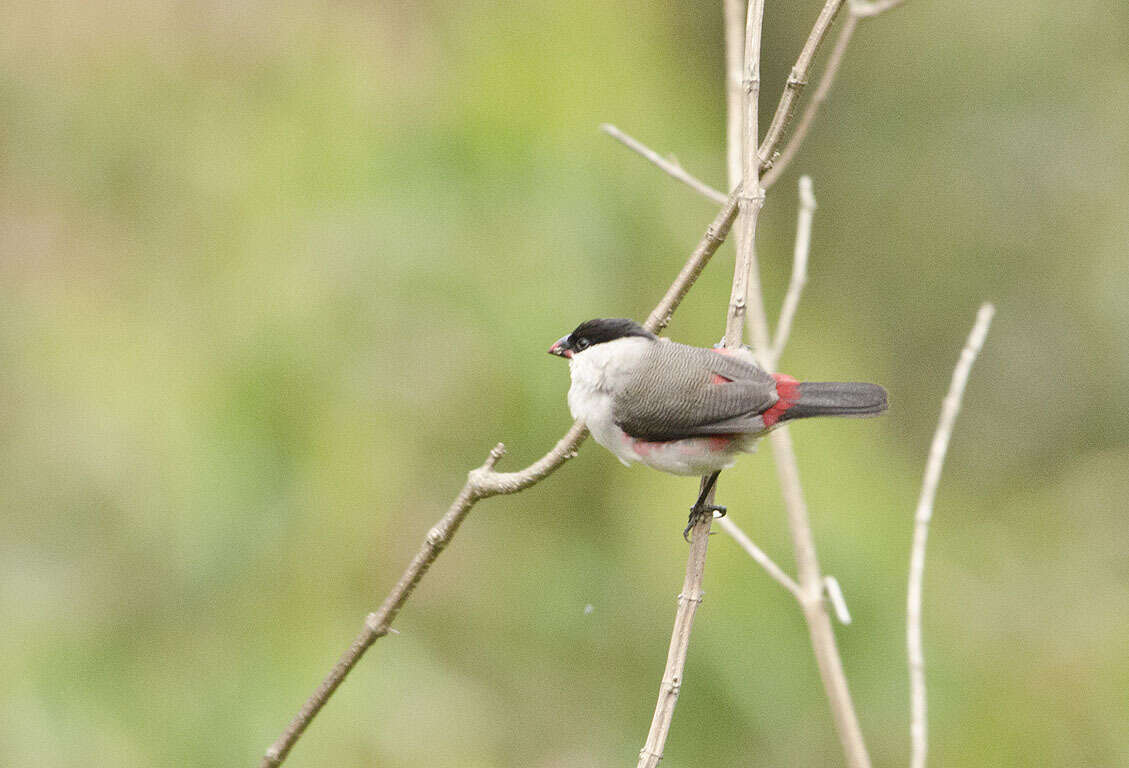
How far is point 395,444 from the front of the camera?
12.8 ft

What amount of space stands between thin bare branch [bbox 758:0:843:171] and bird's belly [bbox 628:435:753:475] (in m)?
0.62

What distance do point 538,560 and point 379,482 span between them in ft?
1.99

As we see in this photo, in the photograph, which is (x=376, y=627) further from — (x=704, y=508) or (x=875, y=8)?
(x=875, y=8)

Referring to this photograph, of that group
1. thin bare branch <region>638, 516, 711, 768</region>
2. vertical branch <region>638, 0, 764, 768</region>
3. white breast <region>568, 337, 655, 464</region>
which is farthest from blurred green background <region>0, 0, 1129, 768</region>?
Result: thin bare branch <region>638, 516, 711, 768</region>

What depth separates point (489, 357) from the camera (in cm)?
398

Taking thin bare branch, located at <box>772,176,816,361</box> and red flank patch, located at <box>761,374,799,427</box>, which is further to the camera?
thin bare branch, located at <box>772,176,816,361</box>

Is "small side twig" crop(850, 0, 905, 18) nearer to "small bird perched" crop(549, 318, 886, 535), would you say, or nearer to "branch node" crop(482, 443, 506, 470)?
"small bird perched" crop(549, 318, 886, 535)

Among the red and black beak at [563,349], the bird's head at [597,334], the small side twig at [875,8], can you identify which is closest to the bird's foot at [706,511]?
Answer: the bird's head at [597,334]

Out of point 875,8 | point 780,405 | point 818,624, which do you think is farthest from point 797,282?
point 818,624

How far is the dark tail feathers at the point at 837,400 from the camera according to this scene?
7.50ft

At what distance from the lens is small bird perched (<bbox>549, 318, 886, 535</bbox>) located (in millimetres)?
2363

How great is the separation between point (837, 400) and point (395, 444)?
191cm

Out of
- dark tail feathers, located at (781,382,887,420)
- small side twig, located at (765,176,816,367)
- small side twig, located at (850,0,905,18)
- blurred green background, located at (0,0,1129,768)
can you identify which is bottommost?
blurred green background, located at (0,0,1129,768)

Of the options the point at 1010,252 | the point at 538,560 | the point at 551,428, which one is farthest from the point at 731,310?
the point at 1010,252
